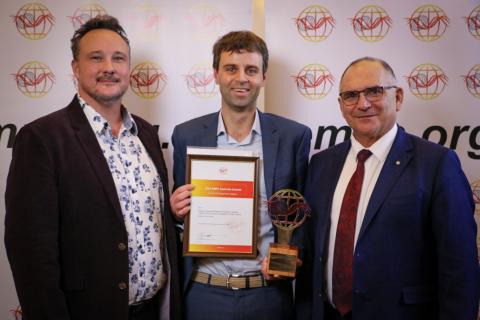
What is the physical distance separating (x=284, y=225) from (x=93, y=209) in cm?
87

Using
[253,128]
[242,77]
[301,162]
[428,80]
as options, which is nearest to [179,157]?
[253,128]

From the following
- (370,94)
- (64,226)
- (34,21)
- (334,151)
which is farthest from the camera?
(34,21)

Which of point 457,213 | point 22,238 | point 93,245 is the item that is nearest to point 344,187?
point 457,213

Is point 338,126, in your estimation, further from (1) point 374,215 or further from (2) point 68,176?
(2) point 68,176

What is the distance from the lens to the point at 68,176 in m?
1.83

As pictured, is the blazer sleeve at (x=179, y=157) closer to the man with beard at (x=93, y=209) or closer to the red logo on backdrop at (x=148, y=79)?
the man with beard at (x=93, y=209)

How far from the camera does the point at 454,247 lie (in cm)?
172

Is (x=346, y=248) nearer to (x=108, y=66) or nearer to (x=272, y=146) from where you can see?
(x=272, y=146)

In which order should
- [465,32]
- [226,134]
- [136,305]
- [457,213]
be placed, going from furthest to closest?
[465,32]
[226,134]
[136,305]
[457,213]

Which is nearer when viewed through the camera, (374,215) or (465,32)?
(374,215)

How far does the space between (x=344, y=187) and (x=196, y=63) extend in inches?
52.1

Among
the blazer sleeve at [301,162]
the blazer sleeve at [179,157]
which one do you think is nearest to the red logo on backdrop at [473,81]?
the blazer sleeve at [301,162]

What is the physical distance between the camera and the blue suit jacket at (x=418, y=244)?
1722 mm

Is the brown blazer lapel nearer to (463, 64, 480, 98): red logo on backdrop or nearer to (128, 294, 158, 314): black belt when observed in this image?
(128, 294, 158, 314): black belt
